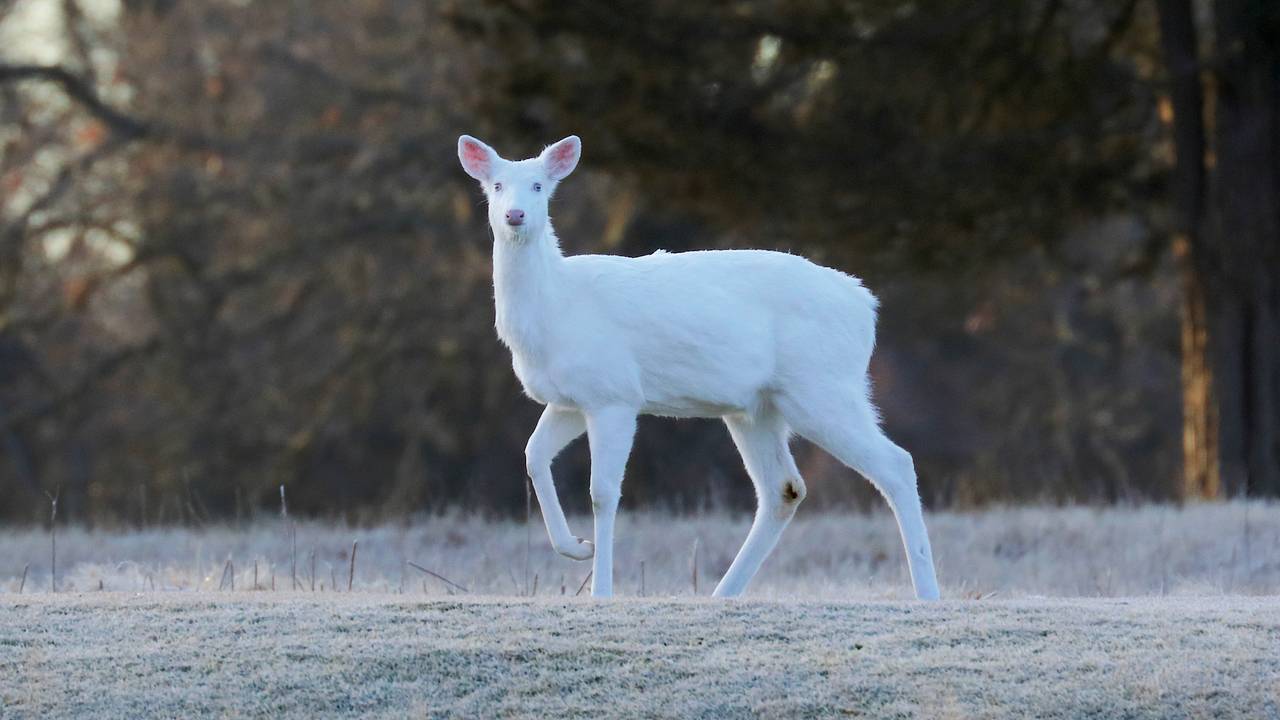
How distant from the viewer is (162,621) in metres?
7.03

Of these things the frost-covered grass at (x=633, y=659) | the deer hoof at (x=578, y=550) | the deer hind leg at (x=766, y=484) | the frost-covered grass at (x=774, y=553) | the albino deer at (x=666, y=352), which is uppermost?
the albino deer at (x=666, y=352)

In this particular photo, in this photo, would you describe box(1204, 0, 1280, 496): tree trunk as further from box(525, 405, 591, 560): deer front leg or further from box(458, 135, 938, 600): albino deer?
box(525, 405, 591, 560): deer front leg

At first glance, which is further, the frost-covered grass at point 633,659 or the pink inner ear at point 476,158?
the pink inner ear at point 476,158

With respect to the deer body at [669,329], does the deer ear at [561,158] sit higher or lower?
higher

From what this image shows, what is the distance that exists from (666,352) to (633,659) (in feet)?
6.86

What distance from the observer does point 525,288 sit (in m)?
8.24

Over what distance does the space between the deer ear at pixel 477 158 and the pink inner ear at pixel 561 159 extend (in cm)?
24

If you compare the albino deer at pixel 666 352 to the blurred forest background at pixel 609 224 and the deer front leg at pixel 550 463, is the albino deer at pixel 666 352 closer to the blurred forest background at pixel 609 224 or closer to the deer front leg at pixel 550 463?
the deer front leg at pixel 550 463

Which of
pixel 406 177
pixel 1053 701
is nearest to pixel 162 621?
pixel 1053 701

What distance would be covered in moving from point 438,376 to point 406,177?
254cm

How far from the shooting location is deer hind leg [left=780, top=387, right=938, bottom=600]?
8.27 meters

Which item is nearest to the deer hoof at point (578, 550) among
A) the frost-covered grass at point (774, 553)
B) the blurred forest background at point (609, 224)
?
the frost-covered grass at point (774, 553)

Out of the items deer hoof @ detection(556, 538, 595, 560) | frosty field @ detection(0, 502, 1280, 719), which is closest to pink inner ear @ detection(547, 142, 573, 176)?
deer hoof @ detection(556, 538, 595, 560)

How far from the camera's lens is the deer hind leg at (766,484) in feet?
28.1
